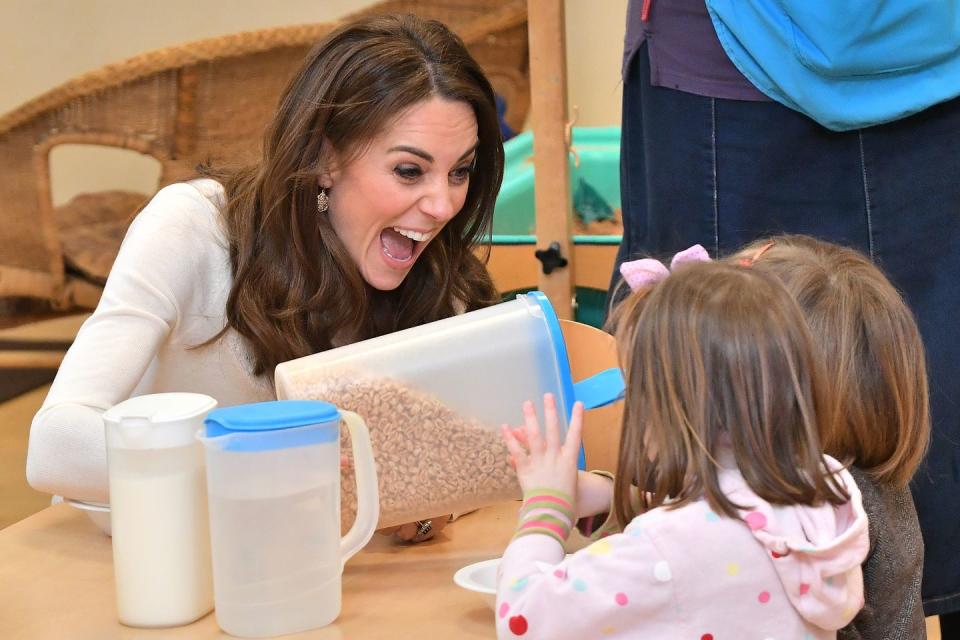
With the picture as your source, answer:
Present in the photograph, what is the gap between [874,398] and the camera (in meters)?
0.95

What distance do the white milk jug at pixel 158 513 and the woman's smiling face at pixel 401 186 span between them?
531 mm

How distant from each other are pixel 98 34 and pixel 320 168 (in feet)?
7.26

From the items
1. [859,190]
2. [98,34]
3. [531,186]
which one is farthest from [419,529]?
[98,34]

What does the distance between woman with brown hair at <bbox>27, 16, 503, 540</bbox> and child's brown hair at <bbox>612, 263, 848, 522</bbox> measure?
56 cm

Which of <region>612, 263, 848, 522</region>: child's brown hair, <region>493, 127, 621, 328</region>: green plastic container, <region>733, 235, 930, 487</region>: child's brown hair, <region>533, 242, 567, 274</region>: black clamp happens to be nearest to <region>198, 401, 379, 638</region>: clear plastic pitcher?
<region>612, 263, 848, 522</region>: child's brown hair

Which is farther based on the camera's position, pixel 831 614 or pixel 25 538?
pixel 25 538

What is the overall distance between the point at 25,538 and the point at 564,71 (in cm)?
127

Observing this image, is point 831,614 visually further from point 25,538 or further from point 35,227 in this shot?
point 35,227

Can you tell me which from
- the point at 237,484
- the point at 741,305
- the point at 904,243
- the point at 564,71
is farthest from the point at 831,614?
the point at 564,71

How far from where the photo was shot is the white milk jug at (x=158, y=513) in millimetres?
847

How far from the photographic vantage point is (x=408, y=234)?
1382 mm

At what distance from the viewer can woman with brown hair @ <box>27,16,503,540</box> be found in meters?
1.32

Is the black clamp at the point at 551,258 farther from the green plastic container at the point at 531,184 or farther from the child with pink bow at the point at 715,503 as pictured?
the child with pink bow at the point at 715,503

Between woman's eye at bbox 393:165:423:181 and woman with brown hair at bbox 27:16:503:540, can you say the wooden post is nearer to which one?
woman with brown hair at bbox 27:16:503:540
